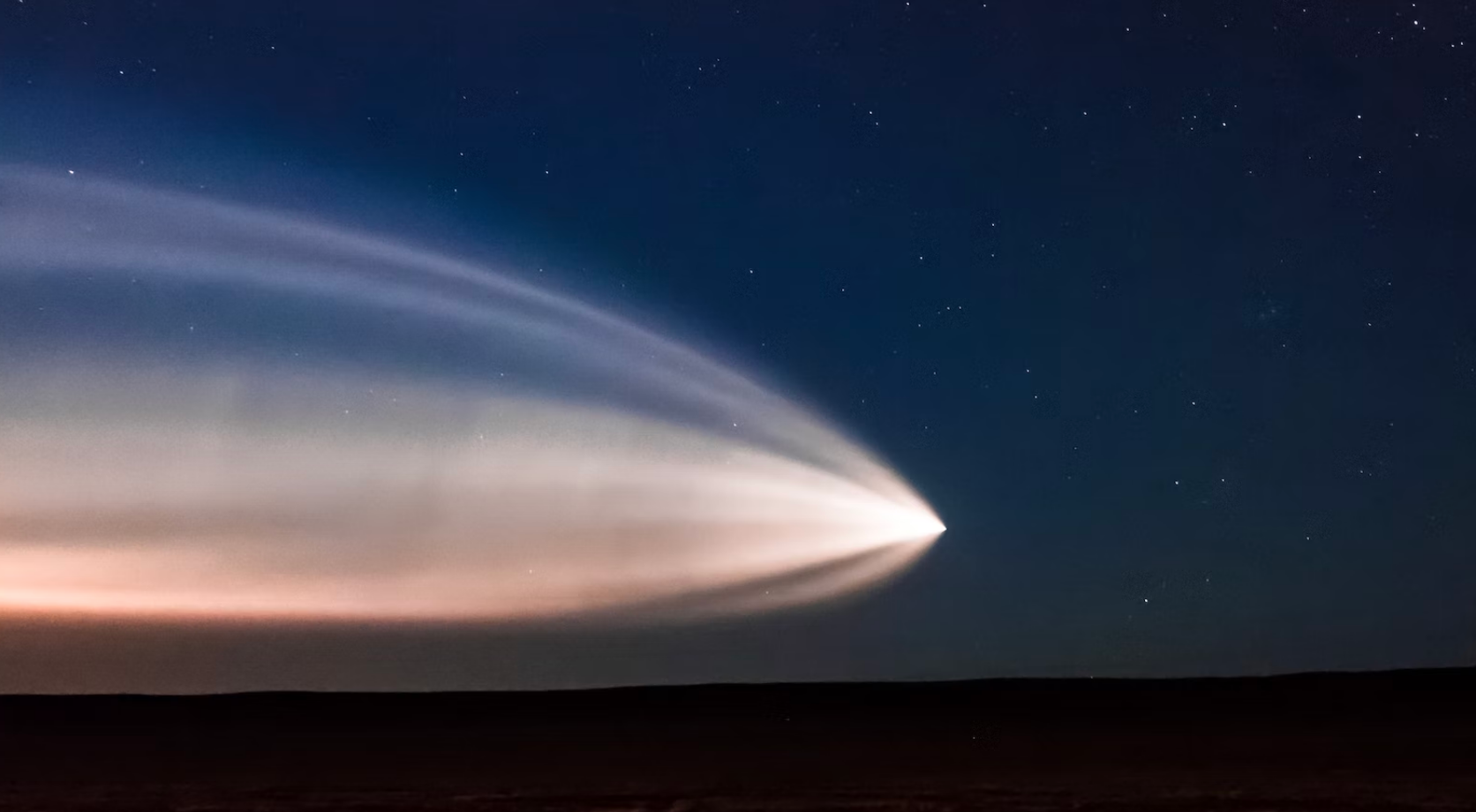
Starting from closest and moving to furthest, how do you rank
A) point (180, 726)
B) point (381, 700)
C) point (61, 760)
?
point (61, 760) < point (180, 726) < point (381, 700)

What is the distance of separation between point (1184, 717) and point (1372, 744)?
4.98 metres

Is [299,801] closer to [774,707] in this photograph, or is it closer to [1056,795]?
[1056,795]

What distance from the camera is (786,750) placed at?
1694cm

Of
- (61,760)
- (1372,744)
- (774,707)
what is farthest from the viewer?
(774,707)

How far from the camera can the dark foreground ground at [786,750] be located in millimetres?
12375

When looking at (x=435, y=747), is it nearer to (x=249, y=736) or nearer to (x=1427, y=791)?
(x=249, y=736)

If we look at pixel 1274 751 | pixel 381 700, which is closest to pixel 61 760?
pixel 381 700

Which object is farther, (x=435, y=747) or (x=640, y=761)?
(x=435, y=747)

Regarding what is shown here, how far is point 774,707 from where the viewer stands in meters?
25.8

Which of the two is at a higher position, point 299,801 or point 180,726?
point 180,726

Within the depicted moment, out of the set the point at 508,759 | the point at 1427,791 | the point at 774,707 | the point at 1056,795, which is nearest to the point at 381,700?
the point at 774,707

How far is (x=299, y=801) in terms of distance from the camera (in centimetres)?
1270

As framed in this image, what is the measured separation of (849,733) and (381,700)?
15225mm

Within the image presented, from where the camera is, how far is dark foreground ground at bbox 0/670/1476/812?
1238cm
